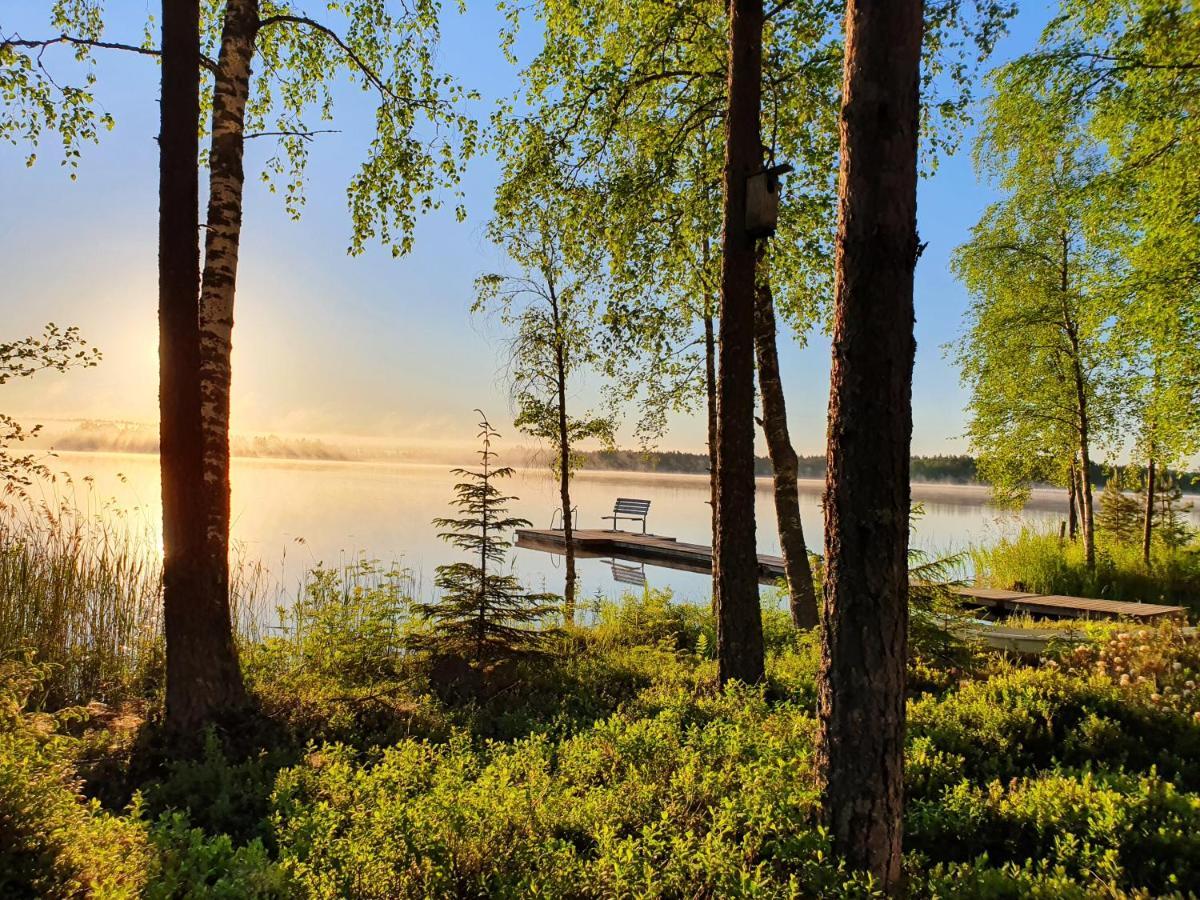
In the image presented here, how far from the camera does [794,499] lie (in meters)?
8.39

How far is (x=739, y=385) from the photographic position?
5.55 m

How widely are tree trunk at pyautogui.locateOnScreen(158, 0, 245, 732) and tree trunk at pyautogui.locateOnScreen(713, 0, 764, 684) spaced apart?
4.06 metres

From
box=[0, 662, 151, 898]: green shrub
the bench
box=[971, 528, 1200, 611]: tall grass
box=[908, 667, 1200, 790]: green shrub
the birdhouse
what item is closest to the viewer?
box=[0, 662, 151, 898]: green shrub

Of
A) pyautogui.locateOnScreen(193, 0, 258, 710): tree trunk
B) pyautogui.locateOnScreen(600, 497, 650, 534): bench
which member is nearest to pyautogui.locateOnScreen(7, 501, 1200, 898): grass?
pyautogui.locateOnScreen(193, 0, 258, 710): tree trunk

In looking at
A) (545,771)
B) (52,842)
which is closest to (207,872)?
(52,842)

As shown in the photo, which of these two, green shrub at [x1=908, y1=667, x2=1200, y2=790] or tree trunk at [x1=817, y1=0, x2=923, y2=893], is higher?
tree trunk at [x1=817, y1=0, x2=923, y2=893]

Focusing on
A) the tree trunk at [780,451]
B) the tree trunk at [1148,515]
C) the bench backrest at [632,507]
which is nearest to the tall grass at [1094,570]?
the tree trunk at [1148,515]

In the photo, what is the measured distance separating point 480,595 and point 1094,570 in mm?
12758

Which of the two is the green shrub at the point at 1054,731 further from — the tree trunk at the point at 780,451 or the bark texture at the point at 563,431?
the bark texture at the point at 563,431

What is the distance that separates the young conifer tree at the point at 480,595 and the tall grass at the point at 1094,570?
11.3 meters

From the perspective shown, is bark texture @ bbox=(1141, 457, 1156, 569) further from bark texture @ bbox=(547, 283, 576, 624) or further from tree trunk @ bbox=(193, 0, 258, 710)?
tree trunk @ bbox=(193, 0, 258, 710)

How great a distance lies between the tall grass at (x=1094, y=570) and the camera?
12586 millimetres

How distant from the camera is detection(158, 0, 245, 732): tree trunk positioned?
16.3ft

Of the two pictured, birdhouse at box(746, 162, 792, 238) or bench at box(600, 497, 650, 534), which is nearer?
birdhouse at box(746, 162, 792, 238)
